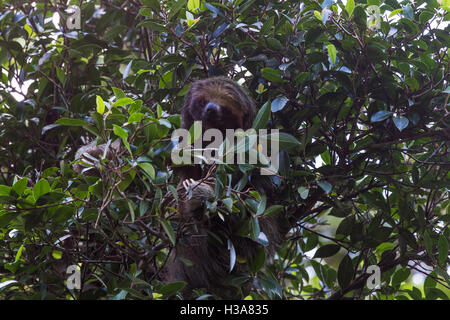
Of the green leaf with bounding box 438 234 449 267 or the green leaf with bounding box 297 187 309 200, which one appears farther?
the green leaf with bounding box 438 234 449 267

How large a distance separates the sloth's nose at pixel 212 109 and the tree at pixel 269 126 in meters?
0.22

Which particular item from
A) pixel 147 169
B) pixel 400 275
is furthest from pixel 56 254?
pixel 400 275

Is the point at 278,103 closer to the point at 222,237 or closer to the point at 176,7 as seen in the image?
the point at 176,7

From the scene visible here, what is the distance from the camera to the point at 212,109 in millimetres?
3049

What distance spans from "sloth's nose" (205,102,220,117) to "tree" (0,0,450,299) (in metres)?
0.22

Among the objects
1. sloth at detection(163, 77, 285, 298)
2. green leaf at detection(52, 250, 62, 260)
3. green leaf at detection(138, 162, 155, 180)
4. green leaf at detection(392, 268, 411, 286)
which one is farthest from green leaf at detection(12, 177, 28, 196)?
green leaf at detection(392, 268, 411, 286)

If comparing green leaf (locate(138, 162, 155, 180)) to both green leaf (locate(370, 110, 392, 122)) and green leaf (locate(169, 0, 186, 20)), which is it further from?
green leaf (locate(370, 110, 392, 122))

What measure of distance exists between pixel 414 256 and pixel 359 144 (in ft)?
2.38

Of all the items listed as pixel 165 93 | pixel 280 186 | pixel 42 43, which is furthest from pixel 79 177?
pixel 42 43

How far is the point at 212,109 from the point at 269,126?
0.49 m

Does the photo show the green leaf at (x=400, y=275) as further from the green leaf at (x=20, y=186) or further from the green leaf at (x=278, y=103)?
the green leaf at (x=20, y=186)

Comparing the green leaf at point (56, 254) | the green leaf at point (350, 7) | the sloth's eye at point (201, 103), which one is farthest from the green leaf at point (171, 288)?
the green leaf at point (350, 7)

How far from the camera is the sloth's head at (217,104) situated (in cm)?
308

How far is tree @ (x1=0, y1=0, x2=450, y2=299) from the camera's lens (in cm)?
221
